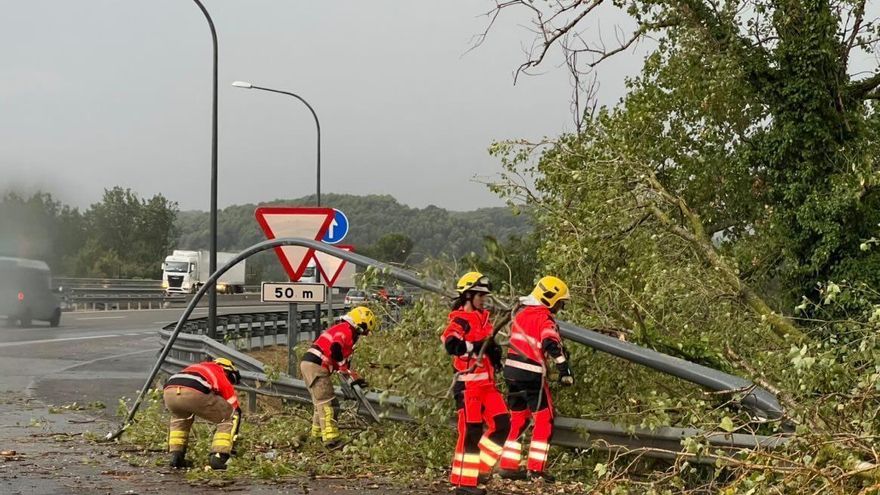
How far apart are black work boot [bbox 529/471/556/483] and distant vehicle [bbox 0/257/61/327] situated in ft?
77.8

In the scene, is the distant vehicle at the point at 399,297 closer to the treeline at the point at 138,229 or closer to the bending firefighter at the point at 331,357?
the bending firefighter at the point at 331,357

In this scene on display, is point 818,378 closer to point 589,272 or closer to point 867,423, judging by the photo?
point 867,423

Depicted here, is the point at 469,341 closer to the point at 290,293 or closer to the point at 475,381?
the point at 475,381

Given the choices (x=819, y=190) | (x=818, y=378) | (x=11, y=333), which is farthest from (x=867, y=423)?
(x=11, y=333)

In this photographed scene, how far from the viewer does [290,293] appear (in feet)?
34.2

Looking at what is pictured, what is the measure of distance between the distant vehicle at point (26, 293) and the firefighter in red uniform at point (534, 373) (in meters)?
23.4

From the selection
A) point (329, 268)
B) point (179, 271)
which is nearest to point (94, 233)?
point (179, 271)

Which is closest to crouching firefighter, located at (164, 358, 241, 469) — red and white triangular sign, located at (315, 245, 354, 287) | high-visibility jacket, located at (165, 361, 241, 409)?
high-visibility jacket, located at (165, 361, 241, 409)

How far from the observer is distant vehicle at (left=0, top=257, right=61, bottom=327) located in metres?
27.3

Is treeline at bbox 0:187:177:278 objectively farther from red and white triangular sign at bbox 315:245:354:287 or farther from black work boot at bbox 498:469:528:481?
black work boot at bbox 498:469:528:481

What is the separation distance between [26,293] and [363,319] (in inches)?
870

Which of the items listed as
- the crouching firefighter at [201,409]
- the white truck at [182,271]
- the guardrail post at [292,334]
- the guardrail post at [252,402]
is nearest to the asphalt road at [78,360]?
the guardrail post at [252,402]

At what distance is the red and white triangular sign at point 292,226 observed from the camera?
10.7 m

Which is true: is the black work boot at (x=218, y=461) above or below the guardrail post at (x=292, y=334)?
below
